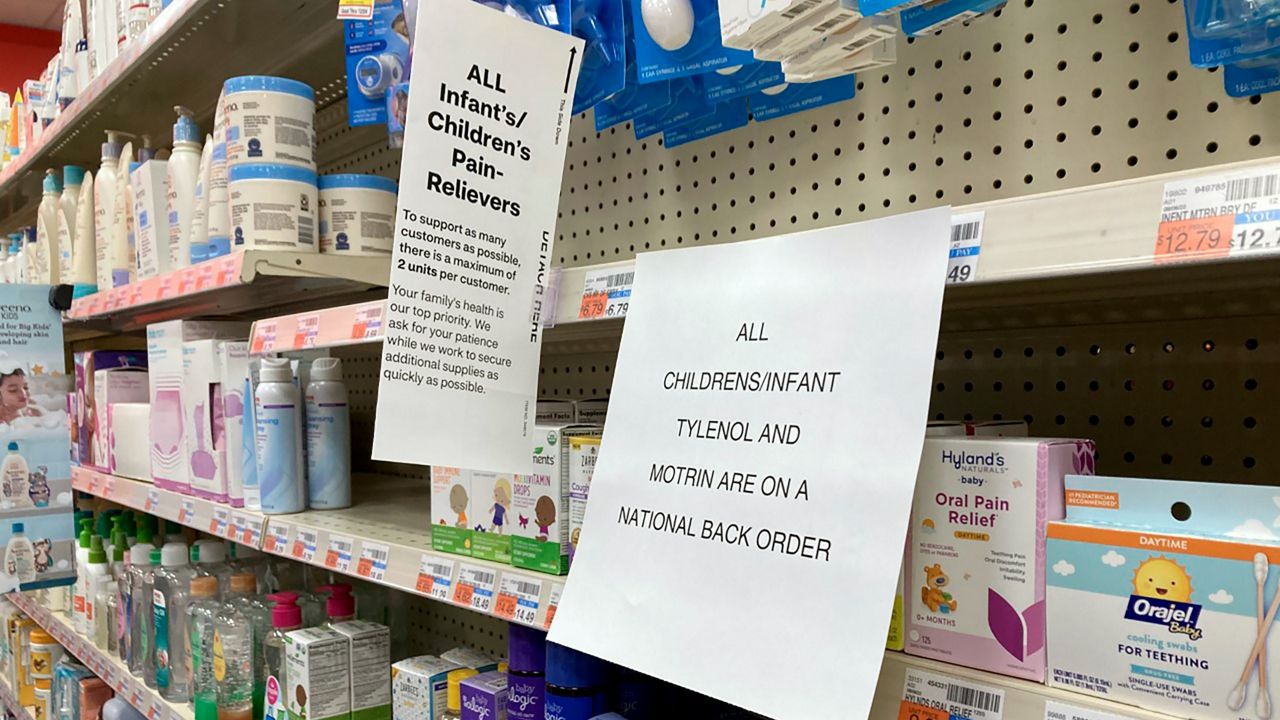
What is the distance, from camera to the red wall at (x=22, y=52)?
18.5 ft

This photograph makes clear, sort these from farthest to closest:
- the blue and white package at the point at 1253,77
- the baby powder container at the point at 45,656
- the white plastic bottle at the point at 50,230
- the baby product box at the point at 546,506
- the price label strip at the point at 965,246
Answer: the baby powder container at the point at 45,656 → the white plastic bottle at the point at 50,230 → the baby product box at the point at 546,506 → the blue and white package at the point at 1253,77 → the price label strip at the point at 965,246

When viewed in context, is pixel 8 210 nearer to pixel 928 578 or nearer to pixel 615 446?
pixel 615 446

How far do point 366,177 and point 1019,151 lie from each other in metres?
1.08

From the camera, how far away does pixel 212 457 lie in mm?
1728

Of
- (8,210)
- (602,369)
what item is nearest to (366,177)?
(602,369)

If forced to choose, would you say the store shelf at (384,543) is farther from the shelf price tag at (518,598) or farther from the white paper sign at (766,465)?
the white paper sign at (766,465)

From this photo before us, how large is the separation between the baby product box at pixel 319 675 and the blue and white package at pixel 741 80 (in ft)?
3.55

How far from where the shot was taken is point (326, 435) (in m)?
1.59

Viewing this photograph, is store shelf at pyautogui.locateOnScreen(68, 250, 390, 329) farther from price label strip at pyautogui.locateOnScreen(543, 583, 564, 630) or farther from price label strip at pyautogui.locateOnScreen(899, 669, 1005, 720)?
price label strip at pyautogui.locateOnScreen(899, 669, 1005, 720)

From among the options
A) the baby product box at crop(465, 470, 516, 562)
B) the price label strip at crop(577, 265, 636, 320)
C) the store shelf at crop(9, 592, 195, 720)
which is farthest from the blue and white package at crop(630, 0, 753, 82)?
the store shelf at crop(9, 592, 195, 720)

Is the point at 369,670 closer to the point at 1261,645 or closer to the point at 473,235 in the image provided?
the point at 473,235

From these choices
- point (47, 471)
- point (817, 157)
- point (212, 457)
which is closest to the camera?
point (817, 157)

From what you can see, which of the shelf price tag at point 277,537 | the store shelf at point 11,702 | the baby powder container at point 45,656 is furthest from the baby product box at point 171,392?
the store shelf at point 11,702

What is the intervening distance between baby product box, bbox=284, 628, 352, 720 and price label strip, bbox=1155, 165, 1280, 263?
136 cm
